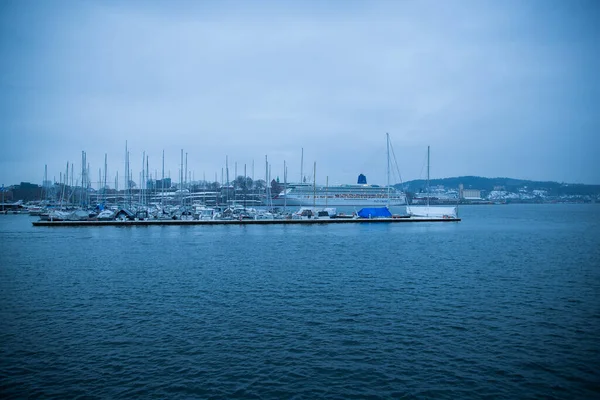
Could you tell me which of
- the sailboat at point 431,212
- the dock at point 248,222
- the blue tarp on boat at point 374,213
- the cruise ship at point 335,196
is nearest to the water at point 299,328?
the dock at point 248,222

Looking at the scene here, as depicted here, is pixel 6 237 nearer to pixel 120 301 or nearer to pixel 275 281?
pixel 120 301

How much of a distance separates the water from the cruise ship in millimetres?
90489

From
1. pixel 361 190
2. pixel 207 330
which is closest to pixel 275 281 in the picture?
pixel 207 330

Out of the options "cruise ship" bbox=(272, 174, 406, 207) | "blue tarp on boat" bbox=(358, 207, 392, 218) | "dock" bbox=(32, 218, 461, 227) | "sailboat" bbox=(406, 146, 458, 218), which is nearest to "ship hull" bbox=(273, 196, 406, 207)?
"cruise ship" bbox=(272, 174, 406, 207)

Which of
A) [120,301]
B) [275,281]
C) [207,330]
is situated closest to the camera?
[207,330]

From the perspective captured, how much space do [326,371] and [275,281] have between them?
9831 mm

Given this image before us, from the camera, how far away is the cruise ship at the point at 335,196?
4579 inches

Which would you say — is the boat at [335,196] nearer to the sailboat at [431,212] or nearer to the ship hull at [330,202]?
the ship hull at [330,202]

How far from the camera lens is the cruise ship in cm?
→ 11631

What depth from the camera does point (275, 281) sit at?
19500 millimetres

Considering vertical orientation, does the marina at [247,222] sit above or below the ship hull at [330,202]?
below

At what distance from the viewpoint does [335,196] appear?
4815 inches

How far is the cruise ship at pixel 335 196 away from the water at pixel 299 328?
90489 millimetres

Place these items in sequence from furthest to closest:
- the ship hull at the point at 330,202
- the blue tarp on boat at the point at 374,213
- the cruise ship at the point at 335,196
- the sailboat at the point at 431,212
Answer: the cruise ship at the point at 335,196, the ship hull at the point at 330,202, the sailboat at the point at 431,212, the blue tarp on boat at the point at 374,213
